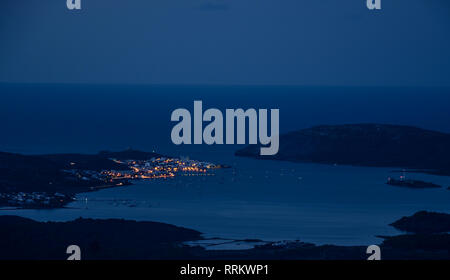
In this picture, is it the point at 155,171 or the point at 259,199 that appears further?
the point at 155,171

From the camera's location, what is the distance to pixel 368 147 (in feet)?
165

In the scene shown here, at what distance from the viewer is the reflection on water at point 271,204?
27.9m

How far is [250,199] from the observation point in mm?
34625

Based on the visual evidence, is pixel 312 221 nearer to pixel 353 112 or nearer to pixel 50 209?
pixel 50 209

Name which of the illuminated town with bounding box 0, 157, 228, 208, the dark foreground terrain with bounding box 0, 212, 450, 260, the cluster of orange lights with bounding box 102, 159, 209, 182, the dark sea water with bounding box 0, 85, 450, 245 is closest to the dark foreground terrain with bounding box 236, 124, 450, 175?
the dark sea water with bounding box 0, 85, 450, 245

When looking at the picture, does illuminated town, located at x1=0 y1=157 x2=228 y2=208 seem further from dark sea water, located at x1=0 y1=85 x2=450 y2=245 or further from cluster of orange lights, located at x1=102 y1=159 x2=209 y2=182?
dark sea water, located at x1=0 y1=85 x2=450 y2=245

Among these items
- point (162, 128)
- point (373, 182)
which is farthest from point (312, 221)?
point (162, 128)

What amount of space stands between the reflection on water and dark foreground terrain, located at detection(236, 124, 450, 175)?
4145mm

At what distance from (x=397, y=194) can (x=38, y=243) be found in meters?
17.8

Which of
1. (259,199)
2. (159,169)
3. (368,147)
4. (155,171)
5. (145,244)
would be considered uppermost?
(368,147)

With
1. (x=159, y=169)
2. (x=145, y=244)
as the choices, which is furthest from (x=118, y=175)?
(x=145, y=244)

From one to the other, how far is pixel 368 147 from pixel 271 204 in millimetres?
18024

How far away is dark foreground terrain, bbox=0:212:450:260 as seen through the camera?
22.6 metres

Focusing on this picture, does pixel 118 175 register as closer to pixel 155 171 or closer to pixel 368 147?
pixel 155 171
